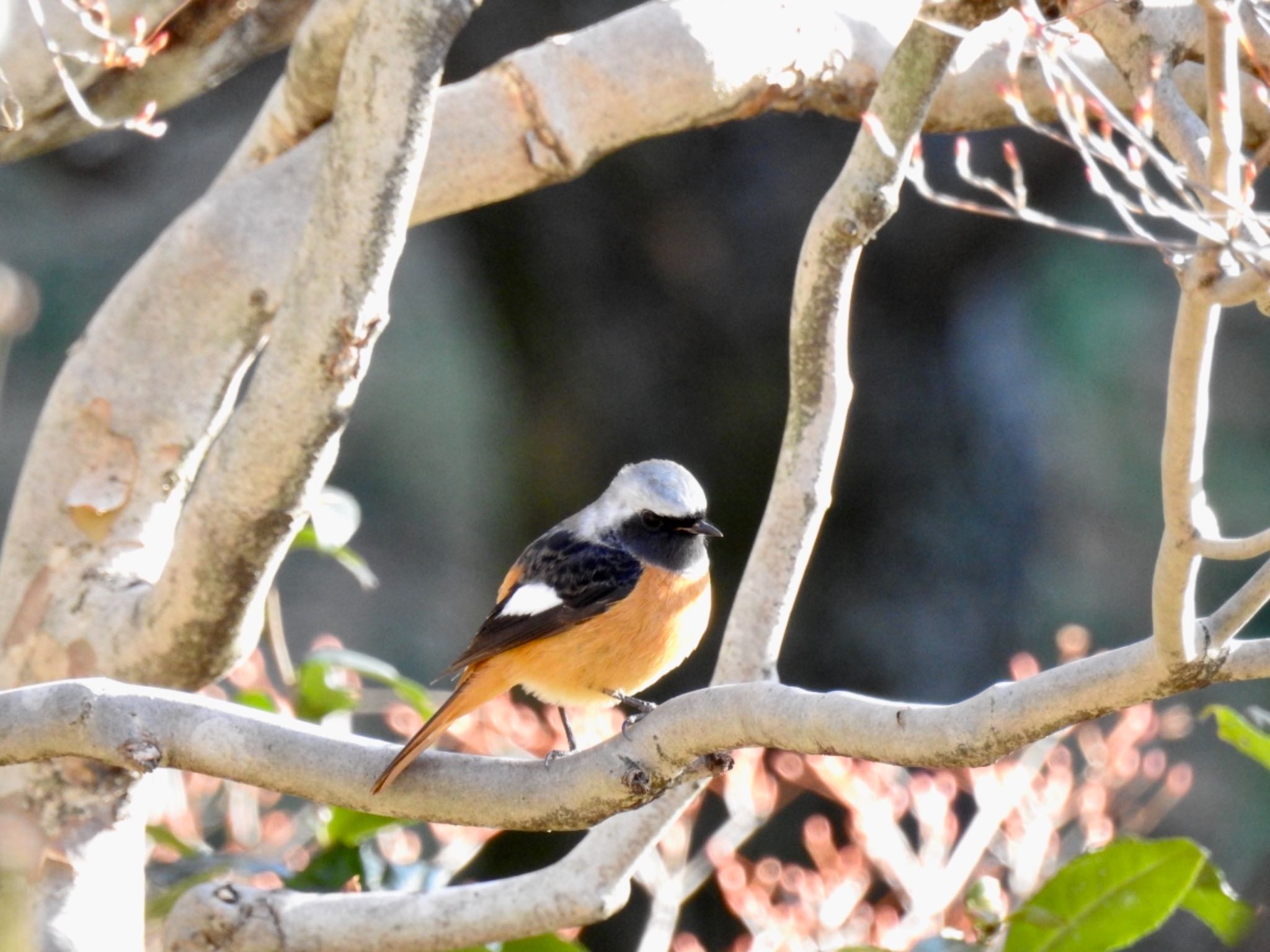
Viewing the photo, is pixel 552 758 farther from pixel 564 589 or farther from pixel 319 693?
pixel 319 693

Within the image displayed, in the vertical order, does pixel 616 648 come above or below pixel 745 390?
below

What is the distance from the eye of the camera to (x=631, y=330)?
22.0 feet

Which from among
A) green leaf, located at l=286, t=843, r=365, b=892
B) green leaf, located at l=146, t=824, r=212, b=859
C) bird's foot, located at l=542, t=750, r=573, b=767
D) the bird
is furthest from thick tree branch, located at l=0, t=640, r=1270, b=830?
green leaf, located at l=146, t=824, r=212, b=859

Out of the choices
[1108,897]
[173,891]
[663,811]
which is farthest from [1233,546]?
[173,891]

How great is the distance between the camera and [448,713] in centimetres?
228

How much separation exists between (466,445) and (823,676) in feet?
7.54

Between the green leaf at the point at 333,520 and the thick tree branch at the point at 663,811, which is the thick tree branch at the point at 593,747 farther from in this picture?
the green leaf at the point at 333,520

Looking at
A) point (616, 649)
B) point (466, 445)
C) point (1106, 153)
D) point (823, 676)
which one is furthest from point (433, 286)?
point (1106, 153)

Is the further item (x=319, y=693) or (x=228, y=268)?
(x=319, y=693)

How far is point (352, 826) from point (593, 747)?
4.40ft

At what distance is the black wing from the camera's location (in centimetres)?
253

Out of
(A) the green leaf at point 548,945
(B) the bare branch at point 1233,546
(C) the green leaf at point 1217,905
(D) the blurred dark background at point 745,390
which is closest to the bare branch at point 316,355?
(A) the green leaf at point 548,945

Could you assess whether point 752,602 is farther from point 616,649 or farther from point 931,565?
point 931,565

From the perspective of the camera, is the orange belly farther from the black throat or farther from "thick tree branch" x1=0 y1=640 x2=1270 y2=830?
"thick tree branch" x1=0 y1=640 x2=1270 y2=830
